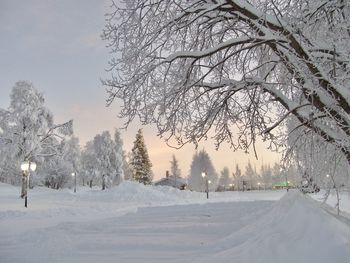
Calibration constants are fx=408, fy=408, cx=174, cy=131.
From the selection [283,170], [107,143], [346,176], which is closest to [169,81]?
[283,170]

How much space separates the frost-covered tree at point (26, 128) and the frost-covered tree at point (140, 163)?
100 feet

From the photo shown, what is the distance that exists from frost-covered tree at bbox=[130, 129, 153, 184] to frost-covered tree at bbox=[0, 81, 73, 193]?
1203 inches

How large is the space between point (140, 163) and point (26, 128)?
→ 33.6 meters

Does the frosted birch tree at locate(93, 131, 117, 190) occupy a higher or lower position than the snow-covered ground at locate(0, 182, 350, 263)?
higher

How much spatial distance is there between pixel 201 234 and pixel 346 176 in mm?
3947

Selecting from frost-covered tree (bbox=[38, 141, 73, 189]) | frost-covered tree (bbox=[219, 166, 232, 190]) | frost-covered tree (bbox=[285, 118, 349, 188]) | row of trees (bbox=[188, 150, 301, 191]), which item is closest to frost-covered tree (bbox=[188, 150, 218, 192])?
row of trees (bbox=[188, 150, 301, 191])

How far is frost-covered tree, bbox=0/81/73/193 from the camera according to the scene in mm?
36156

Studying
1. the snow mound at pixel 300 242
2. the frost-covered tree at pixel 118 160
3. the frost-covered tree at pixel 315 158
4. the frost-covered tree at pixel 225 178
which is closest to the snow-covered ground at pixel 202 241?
the snow mound at pixel 300 242

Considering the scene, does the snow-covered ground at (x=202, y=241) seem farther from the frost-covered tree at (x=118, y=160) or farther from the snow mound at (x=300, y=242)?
the frost-covered tree at (x=118, y=160)

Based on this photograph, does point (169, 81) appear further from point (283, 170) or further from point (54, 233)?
point (54, 233)

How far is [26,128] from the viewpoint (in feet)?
121

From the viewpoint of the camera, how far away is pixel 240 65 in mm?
10336

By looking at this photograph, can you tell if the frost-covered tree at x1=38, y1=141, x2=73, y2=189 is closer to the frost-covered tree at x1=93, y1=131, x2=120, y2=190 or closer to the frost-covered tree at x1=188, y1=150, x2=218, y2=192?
the frost-covered tree at x1=93, y1=131, x2=120, y2=190

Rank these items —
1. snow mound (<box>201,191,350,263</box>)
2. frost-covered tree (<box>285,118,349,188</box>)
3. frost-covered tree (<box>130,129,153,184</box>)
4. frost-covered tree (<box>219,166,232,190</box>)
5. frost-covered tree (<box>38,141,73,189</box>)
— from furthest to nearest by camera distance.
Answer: frost-covered tree (<box>219,166,232,190</box>) < frost-covered tree (<box>130,129,153,184</box>) < frost-covered tree (<box>38,141,73,189</box>) < frost-covered tree (<box>285,118,349,188</box>) < snow mound (<box>201,191,350,263</box>)
